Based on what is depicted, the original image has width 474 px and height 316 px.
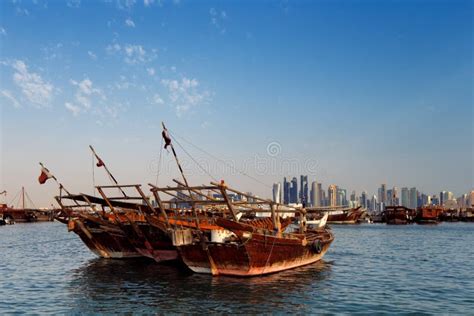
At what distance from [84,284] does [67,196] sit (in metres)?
10.1

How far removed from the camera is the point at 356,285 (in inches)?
936

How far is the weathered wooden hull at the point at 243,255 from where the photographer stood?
74.7 ft

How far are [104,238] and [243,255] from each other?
15502 millimetres

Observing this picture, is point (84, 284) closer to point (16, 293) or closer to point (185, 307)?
point (16, 293)

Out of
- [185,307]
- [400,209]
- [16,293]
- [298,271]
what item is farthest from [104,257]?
[400,209]

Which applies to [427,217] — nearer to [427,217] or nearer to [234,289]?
[427,217]

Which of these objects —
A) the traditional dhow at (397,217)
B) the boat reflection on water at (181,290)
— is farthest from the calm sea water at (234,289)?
the traditional dhow at (397,217)

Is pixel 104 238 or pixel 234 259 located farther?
pixel 104 238

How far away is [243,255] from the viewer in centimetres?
2300

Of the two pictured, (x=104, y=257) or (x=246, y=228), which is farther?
(x=104, y=257)

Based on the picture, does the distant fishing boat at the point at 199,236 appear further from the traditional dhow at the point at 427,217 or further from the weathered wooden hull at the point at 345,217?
the traditional dhow at the point at 427,217

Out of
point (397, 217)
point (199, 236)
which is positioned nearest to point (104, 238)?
point (199, 236)

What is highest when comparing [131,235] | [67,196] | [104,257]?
[67,196]

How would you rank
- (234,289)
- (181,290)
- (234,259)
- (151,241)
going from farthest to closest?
(151,241) → (234,259) → (181,290) → (234,289)
